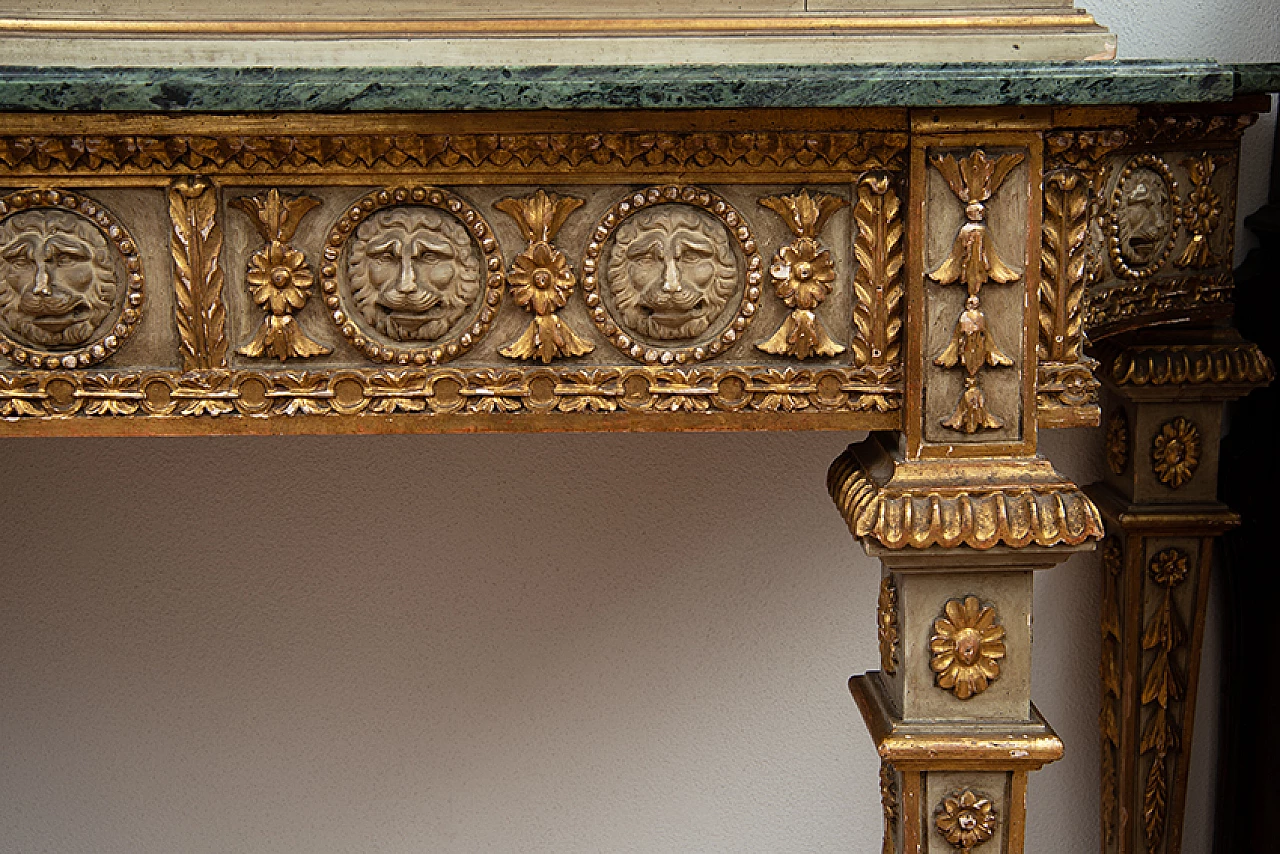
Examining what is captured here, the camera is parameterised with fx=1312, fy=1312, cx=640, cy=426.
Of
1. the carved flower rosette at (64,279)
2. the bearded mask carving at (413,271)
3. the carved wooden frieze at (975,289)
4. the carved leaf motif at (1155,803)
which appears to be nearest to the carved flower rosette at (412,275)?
the bearded mask carving at (413,271)

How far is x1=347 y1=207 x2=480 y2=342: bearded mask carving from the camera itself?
0.81 meters

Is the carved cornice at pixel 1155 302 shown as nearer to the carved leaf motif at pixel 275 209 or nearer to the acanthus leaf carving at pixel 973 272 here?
the acanthus leaf carving at pixel 973 272

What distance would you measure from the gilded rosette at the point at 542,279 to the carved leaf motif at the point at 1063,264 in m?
0.28

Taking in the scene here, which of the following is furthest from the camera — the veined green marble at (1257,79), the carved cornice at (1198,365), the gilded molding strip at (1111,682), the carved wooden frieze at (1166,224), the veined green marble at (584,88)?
the gilded molding strip at (1111,682)

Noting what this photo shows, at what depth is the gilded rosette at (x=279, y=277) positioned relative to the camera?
800 mm

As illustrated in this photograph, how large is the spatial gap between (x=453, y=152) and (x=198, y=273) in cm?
17

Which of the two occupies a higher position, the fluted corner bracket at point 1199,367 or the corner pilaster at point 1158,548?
the fluted corner bracket at point 1199,367

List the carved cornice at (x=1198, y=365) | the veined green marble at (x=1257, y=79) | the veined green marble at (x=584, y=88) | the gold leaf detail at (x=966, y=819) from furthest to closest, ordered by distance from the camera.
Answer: the carved cornice at (x=1198, y=365)
the veined green marble at (x=1257, y=79)
the gold leaf detail at (x=966, y=819)
the veined green marble at (x=584, y=88)

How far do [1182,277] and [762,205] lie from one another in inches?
18.1

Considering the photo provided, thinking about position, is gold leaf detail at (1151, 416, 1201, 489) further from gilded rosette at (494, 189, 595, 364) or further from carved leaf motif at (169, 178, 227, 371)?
carved leaf motif at (169, 178, 227, 371)

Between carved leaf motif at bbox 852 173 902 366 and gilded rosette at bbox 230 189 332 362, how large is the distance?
33 centimetres

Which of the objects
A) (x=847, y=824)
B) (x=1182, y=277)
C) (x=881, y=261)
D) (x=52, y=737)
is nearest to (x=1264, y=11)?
(x=1182, y=277)

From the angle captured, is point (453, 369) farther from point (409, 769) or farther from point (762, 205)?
point (409, 769)

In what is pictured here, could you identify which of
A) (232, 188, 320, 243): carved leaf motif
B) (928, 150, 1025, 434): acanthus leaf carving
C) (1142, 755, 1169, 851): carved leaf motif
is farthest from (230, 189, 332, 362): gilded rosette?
(1142, 755, 1169, 851): carved leaf motif
